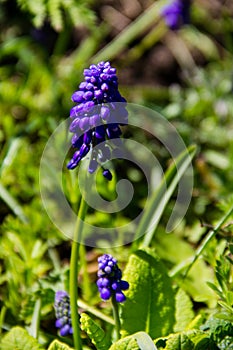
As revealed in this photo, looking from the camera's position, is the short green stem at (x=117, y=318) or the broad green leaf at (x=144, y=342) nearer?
the broad green leaf at (x=144, y=342)

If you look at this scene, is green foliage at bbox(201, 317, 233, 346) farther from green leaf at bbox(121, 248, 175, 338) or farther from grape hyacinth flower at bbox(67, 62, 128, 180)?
grape hyacinth flower at bbox(67, 62, 128, 180)

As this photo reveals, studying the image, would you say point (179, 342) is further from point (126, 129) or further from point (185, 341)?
point (126, 129)

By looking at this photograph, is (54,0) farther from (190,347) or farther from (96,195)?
(190,347)

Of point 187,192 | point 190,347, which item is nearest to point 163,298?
point 190,347

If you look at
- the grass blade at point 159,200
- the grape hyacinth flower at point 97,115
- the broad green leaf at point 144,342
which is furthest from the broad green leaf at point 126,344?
the grass blade at point 159,200

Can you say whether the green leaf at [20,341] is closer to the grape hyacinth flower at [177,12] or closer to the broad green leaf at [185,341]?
the broad green leaf at [185,341]

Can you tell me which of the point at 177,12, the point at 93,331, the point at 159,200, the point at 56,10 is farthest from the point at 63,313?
the point at 177,12
